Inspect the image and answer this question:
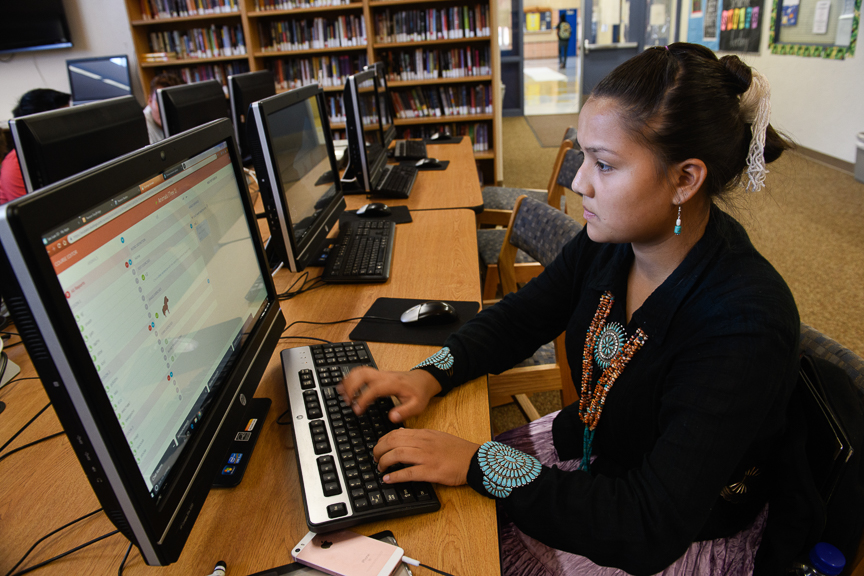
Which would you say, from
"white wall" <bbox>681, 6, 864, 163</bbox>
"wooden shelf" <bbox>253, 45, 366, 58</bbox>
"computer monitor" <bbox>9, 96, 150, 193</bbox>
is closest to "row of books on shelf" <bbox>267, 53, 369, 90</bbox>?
"wooden shelf" <bbox>253, 45, 366, 58</bbox>

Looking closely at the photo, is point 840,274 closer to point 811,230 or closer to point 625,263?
point 811,230

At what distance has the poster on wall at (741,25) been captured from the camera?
584cm

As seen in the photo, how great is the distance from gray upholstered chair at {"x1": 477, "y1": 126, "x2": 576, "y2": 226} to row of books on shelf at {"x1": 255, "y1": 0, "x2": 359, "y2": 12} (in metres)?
2.36

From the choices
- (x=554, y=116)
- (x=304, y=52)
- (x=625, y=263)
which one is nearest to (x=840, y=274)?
(x=625, y=263)

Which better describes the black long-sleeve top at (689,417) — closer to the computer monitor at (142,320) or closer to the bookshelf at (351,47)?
the computer monitor at (142,320)

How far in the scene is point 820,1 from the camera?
464 cm

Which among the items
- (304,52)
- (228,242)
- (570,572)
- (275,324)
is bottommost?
(570,572)

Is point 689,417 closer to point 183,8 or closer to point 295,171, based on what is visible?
point 295,171

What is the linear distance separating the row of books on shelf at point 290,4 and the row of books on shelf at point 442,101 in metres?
0.83

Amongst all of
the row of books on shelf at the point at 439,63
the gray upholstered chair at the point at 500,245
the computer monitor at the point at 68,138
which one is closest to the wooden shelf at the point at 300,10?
the row of books on shelf at the point at 439,63

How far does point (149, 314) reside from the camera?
583mm

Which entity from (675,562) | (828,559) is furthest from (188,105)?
(828,559)

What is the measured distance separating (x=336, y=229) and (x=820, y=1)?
16.8 feet

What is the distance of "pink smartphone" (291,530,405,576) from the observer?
2.01ft
